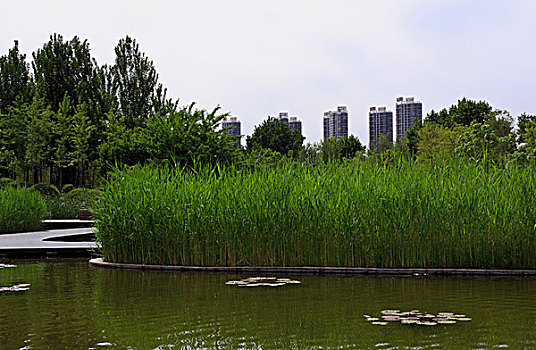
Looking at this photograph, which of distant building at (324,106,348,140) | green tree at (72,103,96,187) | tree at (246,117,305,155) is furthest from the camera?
distant building at (324,106,348,140)

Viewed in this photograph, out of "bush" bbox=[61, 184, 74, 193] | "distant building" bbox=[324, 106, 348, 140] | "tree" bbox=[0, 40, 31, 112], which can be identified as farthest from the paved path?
"distant building" bbox=[324, 106, 348, 140]

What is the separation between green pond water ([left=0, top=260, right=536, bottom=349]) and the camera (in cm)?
519

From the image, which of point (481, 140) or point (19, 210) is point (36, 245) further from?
point (481, 140)

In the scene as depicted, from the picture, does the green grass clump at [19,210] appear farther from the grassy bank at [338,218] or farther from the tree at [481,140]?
the tree at [481,140]

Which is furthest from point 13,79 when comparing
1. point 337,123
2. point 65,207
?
point 337,123

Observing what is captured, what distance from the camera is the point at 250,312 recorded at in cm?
641

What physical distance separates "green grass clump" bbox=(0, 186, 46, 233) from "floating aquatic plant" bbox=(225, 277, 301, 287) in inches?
417

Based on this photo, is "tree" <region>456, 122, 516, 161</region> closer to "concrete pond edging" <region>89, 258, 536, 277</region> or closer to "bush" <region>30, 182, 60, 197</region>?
"bush" <region>30, 182, 60, 197</region>

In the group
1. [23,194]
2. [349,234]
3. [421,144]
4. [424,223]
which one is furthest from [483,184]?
[421,144]

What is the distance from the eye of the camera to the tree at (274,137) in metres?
66.7

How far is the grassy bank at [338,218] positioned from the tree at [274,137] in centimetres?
5608

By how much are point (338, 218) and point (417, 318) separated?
3562 millimetres

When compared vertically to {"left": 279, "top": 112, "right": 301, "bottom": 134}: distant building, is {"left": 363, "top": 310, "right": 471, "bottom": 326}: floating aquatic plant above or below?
below

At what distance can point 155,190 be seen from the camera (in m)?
10.3
